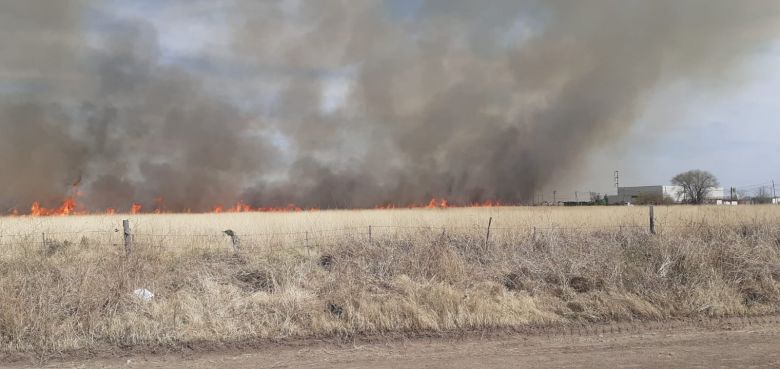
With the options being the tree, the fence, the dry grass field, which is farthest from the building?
the dry grass field

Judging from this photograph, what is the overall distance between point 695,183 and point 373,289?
97608 millimetres

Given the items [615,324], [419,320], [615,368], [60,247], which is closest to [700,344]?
[615,324]

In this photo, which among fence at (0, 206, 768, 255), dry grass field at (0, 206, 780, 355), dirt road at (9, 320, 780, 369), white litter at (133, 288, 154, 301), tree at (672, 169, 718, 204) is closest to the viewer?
dirt road at (9, 320, 780, 369)

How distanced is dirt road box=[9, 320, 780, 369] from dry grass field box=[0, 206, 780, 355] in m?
0.38

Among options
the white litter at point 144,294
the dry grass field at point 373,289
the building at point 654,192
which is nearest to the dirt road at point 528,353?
the dry grass field at point 373,289

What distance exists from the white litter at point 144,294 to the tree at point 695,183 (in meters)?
95.0

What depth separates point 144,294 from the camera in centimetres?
775

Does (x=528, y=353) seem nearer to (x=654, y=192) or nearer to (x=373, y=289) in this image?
(x=373, y=289)

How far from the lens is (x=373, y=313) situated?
276 inches

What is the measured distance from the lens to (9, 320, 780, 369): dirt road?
5.49 metres

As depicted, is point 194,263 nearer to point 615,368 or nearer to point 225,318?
point 225,318

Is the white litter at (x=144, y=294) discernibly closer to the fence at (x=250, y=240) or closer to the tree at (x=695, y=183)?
the fence at (x=250, y=240)

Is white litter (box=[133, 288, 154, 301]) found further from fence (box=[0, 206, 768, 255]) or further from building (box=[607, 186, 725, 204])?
building (box=[607, 186, 725, 204])

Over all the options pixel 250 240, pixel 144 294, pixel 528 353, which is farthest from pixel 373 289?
pixel 250 240
